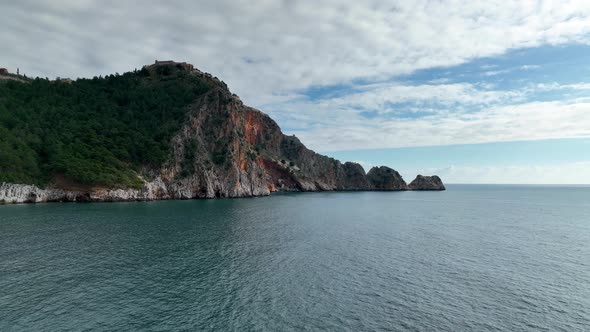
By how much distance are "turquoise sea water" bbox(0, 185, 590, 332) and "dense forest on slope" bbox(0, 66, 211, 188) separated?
119 feet

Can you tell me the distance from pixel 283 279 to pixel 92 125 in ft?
361

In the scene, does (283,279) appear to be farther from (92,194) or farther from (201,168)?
(201,168)

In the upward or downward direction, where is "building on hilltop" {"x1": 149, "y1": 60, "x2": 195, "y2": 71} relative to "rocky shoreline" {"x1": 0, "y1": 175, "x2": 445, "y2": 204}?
upward

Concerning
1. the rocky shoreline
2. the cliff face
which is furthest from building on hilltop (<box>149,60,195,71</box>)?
the rocky shoreline

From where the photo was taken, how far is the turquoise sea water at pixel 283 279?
21.4m

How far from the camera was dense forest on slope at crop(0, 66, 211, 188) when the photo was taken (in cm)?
8538

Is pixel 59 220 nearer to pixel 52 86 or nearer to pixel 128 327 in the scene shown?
pixel 128 327

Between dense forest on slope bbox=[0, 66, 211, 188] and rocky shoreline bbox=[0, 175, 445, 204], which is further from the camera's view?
dense forest on slope bbox=[0, 66, 211, 188]

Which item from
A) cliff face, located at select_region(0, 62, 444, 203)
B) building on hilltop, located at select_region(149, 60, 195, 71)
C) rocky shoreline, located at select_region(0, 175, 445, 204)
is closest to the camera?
rocky shoreline, located at select_region(0, 175, 445, 204)

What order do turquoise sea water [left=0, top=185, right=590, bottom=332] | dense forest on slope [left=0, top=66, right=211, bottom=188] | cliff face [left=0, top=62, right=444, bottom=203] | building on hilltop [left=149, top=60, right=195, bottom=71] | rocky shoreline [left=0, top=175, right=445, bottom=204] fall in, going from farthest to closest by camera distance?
1. building on hilltop [left=149, top=60, right=195, bottom=71]
2. cliff face [left=0, top=62, right=444, bottom=203]
3. dense forest on slope [left=0, top=66, right=211, bottom=188]
4. rocky shoreline [left=0, top=175, right=445, bottom=204]
5. turquoise sea water [left=0, top=185, right=590, bottom=332]

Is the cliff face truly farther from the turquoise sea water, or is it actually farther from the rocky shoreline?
the turquoise sea water

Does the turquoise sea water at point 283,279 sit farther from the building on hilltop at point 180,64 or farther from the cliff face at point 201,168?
the building on hilltop at point 180,64

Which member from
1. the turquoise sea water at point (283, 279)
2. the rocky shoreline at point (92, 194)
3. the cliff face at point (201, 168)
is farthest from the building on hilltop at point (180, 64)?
the turquoise sea water at point (283, 279)

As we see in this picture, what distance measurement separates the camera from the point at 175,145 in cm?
11788
